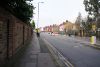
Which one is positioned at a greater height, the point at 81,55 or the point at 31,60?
the point at 31,60

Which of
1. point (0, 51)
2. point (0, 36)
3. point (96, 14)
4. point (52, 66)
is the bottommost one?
point (52, 66)

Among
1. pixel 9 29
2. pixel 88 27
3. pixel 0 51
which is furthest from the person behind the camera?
pixel 88 27

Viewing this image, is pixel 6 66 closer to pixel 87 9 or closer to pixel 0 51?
pixel 0 51

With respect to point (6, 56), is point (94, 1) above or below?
above

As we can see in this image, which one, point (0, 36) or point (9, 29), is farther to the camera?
point (9, 29)

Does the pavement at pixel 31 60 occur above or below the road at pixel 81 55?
above

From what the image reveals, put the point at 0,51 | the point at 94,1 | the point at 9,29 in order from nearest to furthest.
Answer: the point at 0,51 < the point at 9,29 < the point at 94,1

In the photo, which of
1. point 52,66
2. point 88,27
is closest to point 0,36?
point 52,66

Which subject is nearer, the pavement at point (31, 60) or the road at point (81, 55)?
the pavement at point (31, 60)

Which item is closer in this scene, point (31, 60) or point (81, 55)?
point (31, 60)

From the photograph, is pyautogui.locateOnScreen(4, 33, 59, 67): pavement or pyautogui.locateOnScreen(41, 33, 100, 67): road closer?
pyautogui.locateOnScreen(4, 33, 59, 67): pavement

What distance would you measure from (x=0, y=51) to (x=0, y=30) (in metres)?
0.91

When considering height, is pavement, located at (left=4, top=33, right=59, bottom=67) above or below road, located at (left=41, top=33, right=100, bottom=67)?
above

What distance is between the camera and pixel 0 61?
10.4 m
